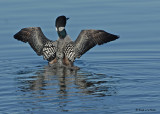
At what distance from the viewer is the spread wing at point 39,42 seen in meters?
13.4

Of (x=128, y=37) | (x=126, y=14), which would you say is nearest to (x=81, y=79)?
(x=128, y=37)

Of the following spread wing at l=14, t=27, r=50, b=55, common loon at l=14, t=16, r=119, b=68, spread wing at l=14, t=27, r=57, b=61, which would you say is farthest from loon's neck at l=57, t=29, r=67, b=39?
spread wing at l=14, t=27, r=50, b=55

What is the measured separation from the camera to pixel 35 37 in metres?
13.9

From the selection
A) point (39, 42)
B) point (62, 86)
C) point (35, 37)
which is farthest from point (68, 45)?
point (62, 86)

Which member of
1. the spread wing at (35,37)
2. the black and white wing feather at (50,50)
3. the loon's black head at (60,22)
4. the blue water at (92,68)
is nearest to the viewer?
the blue water at (92,68)

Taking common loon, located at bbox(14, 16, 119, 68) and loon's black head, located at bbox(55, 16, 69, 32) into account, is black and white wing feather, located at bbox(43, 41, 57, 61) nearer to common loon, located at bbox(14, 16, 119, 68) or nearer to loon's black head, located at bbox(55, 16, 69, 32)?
common loon, located at bbox(14, 16, 119, 68)

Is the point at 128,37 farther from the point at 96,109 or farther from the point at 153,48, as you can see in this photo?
the point at 96,109

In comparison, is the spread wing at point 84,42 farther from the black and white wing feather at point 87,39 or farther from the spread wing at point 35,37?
the spread wing at point 35,37

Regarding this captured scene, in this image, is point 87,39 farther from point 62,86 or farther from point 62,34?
point 62,86

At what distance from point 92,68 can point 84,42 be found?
1.08 meters

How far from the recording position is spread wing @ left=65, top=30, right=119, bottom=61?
13234mm

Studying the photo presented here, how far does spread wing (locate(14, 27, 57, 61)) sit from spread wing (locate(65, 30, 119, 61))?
1.53 feet

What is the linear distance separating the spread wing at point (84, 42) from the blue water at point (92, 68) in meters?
0.39

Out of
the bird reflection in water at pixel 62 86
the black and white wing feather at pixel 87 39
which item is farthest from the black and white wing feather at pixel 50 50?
the bird reflection in water at pixel 62 86
